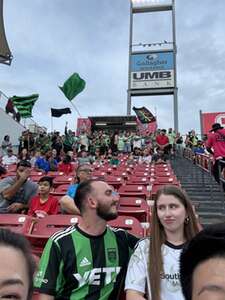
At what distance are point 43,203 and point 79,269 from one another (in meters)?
2.52

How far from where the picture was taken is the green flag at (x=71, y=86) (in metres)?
13.9

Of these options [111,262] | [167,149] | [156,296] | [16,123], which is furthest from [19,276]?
[16,123]

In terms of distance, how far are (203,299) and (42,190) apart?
13.7 ft

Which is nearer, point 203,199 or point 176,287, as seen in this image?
point 176,287

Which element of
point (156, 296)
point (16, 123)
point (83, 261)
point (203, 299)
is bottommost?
point (156, 296)

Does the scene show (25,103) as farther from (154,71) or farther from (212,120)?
(154,71)

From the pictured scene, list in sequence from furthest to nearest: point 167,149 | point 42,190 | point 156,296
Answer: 1. point 167,149
2. point 42,190
3. point 156,296

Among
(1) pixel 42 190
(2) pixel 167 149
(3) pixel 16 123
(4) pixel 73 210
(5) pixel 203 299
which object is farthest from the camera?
(3) pixel 16 123

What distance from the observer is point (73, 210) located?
4.32m

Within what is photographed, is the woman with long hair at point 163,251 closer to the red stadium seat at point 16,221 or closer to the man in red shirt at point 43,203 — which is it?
the red stadium seat at point 16,221

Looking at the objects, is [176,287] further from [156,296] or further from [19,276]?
[19,276]

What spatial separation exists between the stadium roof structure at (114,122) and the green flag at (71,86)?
8459mm

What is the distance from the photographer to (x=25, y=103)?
605 inches

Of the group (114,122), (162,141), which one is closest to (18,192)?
(162,141)
